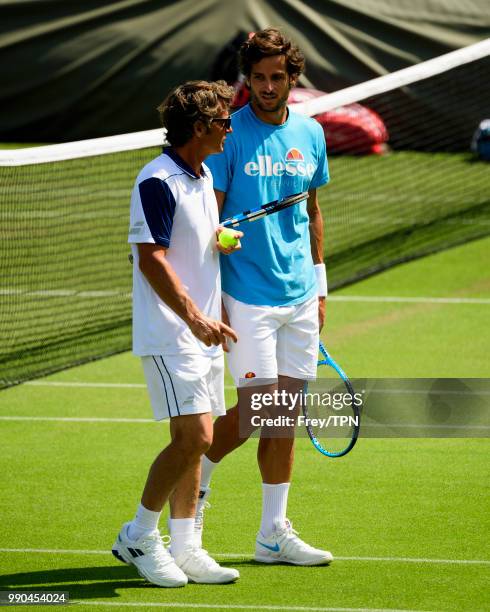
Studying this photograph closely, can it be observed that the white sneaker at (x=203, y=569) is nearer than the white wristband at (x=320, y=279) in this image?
Yes

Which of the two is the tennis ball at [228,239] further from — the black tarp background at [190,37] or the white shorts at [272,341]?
the black tarp background at [190,37]

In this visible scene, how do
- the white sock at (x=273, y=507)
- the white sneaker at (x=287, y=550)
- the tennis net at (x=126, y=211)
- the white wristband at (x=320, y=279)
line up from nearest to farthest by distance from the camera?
the white sneaker at (x=287, y=550) < the white sock at (x=273, y=507) < the white wristband at (x=320, y=279) < the tennis net at (x=126, y=211)

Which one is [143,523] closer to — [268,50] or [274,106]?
[274,106]

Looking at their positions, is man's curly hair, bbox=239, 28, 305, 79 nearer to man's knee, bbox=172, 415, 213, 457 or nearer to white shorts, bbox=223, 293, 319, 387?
white shorts, bbox=223, 293, 319, 387

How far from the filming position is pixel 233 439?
6406 mm

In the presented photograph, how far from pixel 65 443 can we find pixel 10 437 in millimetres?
416

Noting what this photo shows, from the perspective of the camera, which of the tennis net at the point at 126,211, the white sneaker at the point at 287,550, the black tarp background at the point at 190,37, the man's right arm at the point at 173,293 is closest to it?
the man's right arm at the point at 173,293

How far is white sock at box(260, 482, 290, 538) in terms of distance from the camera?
20.5 ft

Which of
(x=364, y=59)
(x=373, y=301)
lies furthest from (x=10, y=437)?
(x=364, y=59)

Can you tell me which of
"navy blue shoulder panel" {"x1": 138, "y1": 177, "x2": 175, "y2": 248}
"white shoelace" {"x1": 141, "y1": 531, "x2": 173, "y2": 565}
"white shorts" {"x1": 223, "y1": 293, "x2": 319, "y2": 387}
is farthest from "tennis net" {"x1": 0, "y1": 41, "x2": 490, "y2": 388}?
"white shoelace" {"x1": 141, "y1": 531, "x2": 173, "y2": 565}

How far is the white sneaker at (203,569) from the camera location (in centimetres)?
587

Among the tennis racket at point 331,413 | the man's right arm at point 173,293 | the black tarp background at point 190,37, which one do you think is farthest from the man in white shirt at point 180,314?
the black tarp background at point 190,37

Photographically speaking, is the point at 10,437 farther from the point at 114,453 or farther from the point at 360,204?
the point at 360,204

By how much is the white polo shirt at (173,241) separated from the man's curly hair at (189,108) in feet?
0.33
